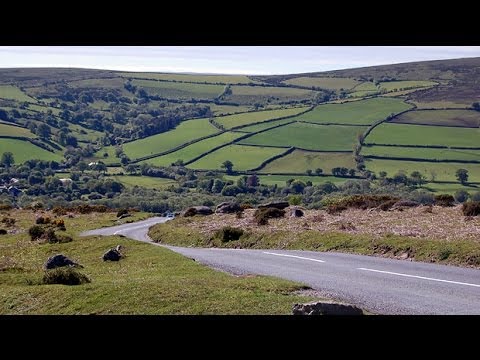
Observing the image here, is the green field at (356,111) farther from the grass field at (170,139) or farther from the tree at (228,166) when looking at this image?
the tree at (228,166)

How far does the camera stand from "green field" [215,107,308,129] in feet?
526

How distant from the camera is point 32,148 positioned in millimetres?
151250

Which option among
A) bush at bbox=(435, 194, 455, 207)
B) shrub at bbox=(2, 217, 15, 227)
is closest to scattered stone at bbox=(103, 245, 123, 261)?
bush at bbox=(435, 194, 455, 207)

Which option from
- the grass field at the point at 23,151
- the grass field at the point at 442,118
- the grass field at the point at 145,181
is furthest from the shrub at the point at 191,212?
the grass field at the point at 442,118

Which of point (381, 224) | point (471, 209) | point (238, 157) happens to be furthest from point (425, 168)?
point (381, 224)

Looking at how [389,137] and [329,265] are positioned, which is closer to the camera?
[329,265]

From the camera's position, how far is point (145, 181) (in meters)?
131

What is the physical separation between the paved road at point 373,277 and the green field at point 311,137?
10391 centimetres

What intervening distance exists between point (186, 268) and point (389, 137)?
376 feet

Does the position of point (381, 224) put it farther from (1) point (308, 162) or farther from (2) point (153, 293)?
(1) point (308, 162)

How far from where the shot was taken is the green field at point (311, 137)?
134625 mm

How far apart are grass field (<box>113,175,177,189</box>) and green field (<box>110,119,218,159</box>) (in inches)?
633
